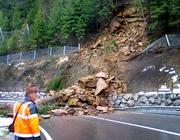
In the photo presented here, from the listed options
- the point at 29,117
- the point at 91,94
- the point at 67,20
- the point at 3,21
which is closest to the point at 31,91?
the point at 29,117

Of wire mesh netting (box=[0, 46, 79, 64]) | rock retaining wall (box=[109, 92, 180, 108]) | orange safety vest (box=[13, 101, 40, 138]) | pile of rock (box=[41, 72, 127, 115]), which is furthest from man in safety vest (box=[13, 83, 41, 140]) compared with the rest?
wire mesh netting (box=[0, 46, 79, 64])

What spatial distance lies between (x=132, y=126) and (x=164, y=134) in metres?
3.63

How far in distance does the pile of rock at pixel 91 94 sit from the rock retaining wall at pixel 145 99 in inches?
28.3

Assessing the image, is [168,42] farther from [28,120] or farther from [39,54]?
[28,120]

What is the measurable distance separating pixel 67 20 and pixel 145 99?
27.4m

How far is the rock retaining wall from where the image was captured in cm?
2625

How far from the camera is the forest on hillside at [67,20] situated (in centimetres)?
3694

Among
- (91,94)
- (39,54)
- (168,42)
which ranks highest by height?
(39,54)

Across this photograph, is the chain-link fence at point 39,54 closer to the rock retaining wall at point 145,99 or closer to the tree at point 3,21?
the rock retaining wall at point 145,99

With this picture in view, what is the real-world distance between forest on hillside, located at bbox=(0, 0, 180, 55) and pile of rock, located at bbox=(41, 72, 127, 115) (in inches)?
246

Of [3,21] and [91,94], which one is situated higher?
[3,21]

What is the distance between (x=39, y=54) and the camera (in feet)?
185

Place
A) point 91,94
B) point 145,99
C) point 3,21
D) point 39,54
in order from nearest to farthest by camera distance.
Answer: point 145,99 → point 91,94 → point 39,54 → point 3,21

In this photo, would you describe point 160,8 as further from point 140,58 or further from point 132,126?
point 132,126
